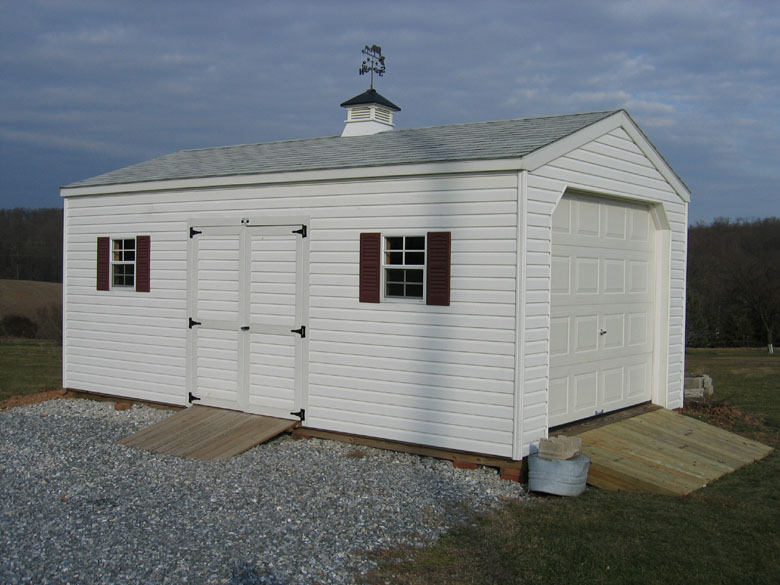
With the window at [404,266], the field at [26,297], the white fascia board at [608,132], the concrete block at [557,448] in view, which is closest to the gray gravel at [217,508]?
the concrete block at [557,448]

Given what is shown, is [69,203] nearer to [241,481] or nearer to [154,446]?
[154,446]

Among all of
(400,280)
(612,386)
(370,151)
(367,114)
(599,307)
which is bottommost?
(612,386)

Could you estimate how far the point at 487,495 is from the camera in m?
6.88

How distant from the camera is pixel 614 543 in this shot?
5656 mm

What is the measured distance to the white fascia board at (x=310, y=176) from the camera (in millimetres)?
7465

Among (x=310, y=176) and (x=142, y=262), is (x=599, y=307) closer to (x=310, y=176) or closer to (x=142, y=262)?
(x=310, y=176)

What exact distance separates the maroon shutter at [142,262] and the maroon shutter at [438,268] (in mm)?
4363

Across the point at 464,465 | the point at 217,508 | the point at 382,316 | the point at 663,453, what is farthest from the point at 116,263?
the point at 663,453

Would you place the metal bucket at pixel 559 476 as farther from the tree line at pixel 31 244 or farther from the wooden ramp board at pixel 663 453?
the tree line at pixel 31 244

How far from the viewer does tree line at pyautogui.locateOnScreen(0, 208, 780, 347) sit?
1687 inches

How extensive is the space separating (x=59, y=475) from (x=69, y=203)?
5.27m

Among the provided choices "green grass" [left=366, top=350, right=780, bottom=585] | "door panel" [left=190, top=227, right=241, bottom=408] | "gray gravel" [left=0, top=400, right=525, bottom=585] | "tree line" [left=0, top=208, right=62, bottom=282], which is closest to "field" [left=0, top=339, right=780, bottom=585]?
"green grass" [left=366, top=350, right=780, bottom=585]

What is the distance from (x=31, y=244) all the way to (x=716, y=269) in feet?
140

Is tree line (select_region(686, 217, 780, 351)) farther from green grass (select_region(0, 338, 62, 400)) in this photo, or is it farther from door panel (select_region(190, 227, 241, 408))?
door panel (select_region(190, 227, 241, 408))
